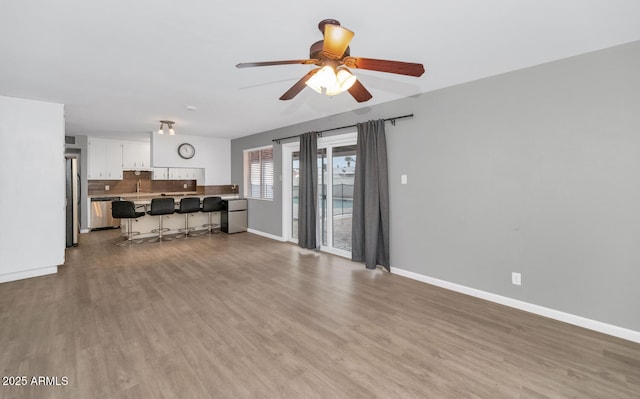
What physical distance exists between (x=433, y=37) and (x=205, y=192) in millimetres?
7138

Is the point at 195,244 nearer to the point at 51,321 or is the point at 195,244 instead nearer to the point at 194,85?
the point at 51,321

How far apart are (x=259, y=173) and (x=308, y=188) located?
213 centimetres

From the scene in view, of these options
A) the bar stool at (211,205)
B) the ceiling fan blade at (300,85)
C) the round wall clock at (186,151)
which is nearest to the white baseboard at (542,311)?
the ceiling fan blade at (300,85)

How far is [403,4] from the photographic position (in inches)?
74.2

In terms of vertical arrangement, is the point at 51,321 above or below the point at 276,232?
below

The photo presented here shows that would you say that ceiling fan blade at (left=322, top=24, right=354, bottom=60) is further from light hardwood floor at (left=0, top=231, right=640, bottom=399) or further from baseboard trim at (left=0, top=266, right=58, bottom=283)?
baseboard trim at (left=0, top=266, right=58, bottom=283)

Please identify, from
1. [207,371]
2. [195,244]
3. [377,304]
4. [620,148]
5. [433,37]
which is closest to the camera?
[207,371]

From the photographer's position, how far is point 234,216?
23.2 ft

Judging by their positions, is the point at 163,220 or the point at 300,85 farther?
the point at 163,220

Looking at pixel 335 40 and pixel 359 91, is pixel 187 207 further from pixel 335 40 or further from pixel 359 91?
pixel 335 40

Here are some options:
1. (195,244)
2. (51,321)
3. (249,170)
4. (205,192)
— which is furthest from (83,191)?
(51,321)

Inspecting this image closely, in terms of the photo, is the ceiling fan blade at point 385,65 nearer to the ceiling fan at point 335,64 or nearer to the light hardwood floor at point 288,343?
the ceiling fan at point 335,64

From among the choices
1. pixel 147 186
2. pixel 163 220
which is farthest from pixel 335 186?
pixel 147 186

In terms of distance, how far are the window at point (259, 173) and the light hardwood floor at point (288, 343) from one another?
316cm
